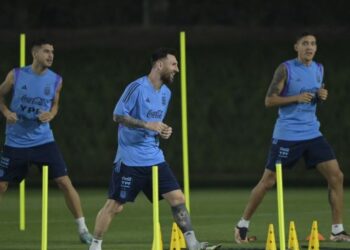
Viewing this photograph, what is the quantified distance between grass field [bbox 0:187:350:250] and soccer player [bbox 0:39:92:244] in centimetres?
68

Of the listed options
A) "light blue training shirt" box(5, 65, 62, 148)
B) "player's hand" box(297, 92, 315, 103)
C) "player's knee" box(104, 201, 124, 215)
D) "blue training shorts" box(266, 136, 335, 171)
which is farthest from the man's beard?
"light blue training shirt" box(5, 65, 62, 148)

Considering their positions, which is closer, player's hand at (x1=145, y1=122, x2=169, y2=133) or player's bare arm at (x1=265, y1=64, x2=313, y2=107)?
player's hand at (x1=145, y1=122, x2=169, y2=133)

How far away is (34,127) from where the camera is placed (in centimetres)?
1612

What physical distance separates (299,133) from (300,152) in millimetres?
200

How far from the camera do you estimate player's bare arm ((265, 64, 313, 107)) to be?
15.7 meters

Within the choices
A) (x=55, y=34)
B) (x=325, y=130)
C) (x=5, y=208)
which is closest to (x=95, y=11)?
(x=55, y=34)

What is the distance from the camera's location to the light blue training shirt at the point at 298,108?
15.8 m

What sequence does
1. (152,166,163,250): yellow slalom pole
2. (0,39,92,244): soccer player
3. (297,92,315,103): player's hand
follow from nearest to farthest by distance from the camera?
(152,166,163,250): yellow slalom pole → (297,92,315,103): player's hand → (0,39,92,244): soccer player

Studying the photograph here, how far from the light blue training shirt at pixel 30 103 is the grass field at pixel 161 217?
110 centimetres

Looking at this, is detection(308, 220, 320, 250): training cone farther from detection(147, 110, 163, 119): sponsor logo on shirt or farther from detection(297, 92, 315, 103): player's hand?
detection(297, 92, 315, 103): player's hand

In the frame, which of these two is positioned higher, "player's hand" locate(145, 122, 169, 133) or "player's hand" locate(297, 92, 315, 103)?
"player's hand" locate(297, 92, 315, 103)

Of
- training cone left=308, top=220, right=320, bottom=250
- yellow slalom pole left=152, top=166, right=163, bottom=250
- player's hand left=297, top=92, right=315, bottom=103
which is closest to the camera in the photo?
yellow slalom pole left=152, top=166, right=163, bottom=250

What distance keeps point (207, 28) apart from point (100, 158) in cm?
390

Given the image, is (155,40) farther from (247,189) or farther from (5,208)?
(5,208)
